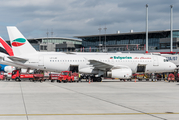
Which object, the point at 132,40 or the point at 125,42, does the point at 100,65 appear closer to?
the point at 132,40

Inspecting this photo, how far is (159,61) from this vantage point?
42.2m

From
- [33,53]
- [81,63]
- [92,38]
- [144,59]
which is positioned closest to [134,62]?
[144,59]

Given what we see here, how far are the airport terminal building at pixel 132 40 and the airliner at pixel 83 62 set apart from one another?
4941 centimetres

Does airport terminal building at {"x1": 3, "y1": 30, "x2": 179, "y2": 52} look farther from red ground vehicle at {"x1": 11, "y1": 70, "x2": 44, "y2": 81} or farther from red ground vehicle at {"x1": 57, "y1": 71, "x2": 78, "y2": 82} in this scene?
red ground vehicle at {"x1": 57, "y1": 71, "x2": 78, "y2": 82}

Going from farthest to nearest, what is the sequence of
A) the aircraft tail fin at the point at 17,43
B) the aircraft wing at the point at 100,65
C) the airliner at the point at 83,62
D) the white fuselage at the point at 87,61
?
the aircraft tail fin at the point at 17,43, the white fuselage at the point at 87,61, the airliner at the point at 83,62, the aircraft wing at the point at 100,65

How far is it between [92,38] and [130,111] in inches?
4274

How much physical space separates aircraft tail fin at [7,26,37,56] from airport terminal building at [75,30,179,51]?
54170mm

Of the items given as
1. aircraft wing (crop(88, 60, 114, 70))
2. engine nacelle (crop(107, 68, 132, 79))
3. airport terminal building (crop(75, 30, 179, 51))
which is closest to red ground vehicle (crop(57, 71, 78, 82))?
aircraft wing (crop(88, 60, 114, 70))

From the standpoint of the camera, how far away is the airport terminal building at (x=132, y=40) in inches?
3701

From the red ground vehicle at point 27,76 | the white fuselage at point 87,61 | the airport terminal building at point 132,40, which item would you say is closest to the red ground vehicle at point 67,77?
the white fuselage at point 87,61

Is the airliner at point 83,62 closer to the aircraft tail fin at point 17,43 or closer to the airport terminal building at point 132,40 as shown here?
the aircraft tail fin at point 17,43

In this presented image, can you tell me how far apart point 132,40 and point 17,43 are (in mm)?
72604

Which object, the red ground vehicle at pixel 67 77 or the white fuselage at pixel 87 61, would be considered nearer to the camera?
the red ground vehicle at pixel 67 77

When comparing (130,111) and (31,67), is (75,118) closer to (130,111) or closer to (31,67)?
(130,111)
